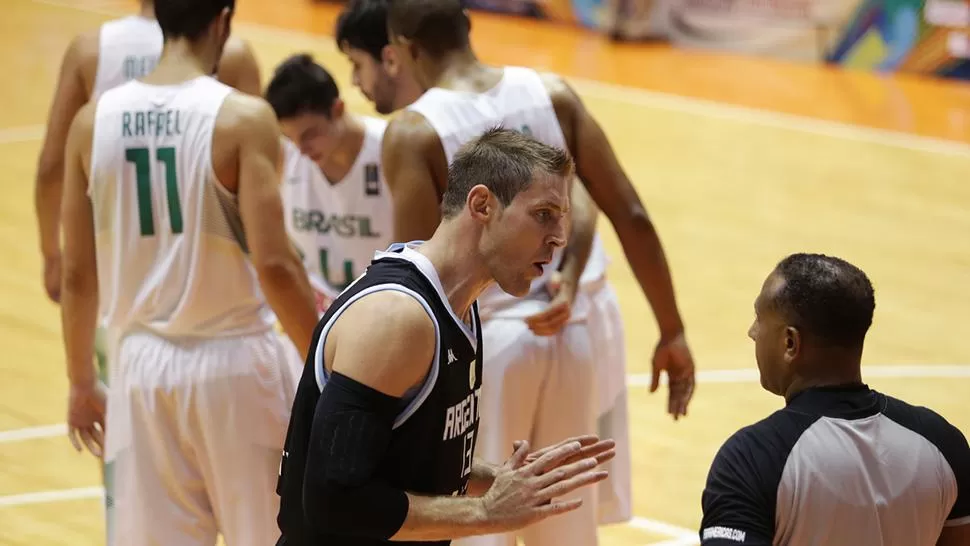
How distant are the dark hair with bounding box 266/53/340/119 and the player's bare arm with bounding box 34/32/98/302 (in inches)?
26.4

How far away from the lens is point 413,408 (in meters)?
2.94

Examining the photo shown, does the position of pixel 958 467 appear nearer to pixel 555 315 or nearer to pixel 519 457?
pixel 519 457

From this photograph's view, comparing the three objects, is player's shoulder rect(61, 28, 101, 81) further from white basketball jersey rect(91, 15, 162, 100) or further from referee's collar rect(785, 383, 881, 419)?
referee's collar rect(785, 383, 881, 419)

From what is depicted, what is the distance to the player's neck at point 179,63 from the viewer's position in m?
4.34

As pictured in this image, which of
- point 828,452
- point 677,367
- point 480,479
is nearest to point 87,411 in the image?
point 480,479

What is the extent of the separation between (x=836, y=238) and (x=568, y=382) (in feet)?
18.4

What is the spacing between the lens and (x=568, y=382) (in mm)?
4602

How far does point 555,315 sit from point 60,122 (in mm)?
2044

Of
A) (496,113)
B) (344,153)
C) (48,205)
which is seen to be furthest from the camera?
(344,153)

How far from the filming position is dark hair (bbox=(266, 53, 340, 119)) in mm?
5285

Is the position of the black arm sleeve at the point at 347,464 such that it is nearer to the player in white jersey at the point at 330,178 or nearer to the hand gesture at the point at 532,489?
the hand gesture at the point at 532,489

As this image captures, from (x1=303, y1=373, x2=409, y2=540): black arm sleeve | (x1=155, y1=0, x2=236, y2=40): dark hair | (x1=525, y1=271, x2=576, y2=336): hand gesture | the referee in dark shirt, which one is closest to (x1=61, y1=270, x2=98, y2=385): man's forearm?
(x1=155, y1=0, x2=236, y2=40): dark hair

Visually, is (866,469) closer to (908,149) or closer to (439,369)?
(439,369)

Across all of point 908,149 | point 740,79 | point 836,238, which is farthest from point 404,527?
point 740,79
